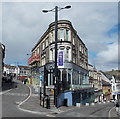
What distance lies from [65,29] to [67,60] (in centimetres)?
511

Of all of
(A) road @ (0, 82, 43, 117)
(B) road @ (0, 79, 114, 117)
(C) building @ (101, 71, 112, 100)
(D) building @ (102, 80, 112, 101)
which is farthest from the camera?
(C) building @ (101, 71, 112, 100)

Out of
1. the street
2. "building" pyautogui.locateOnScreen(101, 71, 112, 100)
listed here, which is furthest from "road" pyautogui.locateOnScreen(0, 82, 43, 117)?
"building" pyautogui.locateOnScreen(101, 71, 112, 100)

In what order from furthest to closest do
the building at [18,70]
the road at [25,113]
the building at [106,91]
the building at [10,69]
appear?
the building at [10,69] → the building at [18,70] → the building at [106,91] → the road at [25,113]

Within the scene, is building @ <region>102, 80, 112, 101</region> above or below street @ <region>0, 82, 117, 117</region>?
below

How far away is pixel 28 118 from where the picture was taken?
11.8m

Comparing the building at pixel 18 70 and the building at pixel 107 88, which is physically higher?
the building at pixel 18 70

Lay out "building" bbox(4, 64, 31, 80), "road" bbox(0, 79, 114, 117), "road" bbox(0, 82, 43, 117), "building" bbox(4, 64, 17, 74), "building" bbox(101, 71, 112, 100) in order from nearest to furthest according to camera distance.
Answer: "road" bbox(0, 82, 43, 117) → "road" bbox(0, 79, 114, 117) → "building" bbox(101, 71, 112, 100) → "building" bbox(4, 64, 31, 80) → "building" bbox(4, 64, 17, 74)

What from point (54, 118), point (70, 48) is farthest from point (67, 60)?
point (54, 118)

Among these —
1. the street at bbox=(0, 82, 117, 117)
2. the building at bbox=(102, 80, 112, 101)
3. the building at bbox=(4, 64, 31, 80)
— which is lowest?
the building at bbox=(102, 80, 112, 101)

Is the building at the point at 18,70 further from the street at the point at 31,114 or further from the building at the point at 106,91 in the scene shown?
the street at the point at 31,114

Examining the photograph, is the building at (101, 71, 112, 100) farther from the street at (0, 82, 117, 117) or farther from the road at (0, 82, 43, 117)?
the road at (0, 82, 43, 117)

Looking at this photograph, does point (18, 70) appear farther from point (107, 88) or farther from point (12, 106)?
point (12, 106)

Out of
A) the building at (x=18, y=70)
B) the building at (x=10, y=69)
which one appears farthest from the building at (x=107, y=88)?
the building at (x=10, y=69)

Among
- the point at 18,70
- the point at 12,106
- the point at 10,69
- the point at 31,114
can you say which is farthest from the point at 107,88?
the point at 10,69
